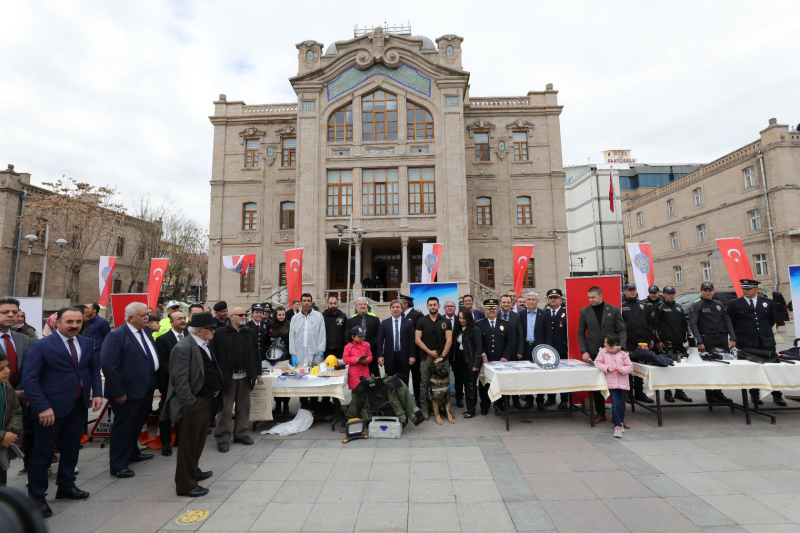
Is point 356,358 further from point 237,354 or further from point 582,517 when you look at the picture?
point 582,517

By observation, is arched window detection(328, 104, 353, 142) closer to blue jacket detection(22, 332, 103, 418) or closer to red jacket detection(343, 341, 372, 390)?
red jacket detection(343, 341, 372, 390)

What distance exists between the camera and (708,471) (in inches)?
192

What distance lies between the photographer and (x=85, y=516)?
413 cm

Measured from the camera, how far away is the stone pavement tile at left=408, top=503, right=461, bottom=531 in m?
3.77

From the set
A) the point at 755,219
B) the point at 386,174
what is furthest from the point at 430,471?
the point at 755,219

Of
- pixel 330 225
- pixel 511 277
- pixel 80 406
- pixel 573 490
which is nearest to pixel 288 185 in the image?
pixel 330 225

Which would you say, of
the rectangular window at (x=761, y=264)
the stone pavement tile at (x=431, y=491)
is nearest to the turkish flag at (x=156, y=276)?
the stone pavement tile at (x=431, y=491)

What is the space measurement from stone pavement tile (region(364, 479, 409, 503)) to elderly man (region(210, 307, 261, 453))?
102 inches

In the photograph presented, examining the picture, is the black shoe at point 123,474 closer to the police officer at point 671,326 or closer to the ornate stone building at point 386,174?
the police officer at point 671,326

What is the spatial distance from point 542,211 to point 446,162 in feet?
24.5

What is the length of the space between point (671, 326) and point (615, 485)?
4923 mm

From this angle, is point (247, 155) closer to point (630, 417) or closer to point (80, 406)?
point (80, 406)

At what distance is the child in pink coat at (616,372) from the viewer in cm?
647

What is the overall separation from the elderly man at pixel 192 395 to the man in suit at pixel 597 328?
6062mm
